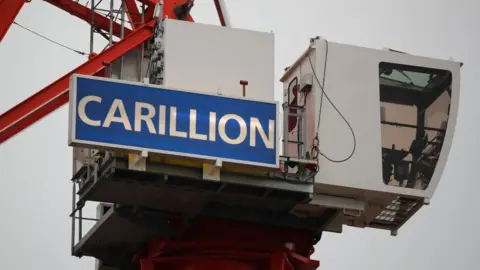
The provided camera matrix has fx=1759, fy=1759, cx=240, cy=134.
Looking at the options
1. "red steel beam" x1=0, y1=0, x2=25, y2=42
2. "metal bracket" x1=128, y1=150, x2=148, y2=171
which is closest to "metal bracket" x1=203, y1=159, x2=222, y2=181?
"metal bracket" x1=128, y1=150, x2=148, y2=171

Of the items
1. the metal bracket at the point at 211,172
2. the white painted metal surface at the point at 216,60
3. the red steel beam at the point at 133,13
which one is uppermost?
the red steel beam at the point at 133,13

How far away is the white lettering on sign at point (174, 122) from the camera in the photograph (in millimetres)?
38531

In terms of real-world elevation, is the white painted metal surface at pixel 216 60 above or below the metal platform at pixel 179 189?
above

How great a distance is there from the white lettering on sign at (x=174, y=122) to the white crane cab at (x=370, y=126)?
1.56 metres

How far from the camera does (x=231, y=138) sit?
39.2 metres

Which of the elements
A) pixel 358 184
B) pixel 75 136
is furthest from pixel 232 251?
pixel 75 136

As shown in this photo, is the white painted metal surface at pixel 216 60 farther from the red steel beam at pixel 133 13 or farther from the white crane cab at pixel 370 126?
the red steel beam at pixel 133 13

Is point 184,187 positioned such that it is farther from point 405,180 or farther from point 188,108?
point 405,180

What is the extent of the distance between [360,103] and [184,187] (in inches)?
197

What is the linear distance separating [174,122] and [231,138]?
1340mm

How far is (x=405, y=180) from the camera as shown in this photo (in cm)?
4234

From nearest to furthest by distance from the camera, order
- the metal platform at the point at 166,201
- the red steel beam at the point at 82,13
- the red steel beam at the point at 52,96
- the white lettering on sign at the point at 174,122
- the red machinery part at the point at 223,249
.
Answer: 1. the white lettering on sign at the point at 174,122
2. the metal platform at the point at 166,201
3. the red steel beam at the point at 52,96
4. the red machinery part at the point at 223,249
5. the red steel beam at the point at 82,13

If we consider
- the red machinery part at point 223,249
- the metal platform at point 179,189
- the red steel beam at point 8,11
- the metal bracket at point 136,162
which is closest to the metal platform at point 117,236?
the red machinery part at point 223,249

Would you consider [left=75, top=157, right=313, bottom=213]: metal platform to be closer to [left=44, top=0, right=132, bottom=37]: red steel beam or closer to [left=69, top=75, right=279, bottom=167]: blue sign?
[left=69, top=75, right=279, bottom=167]: blue sign
